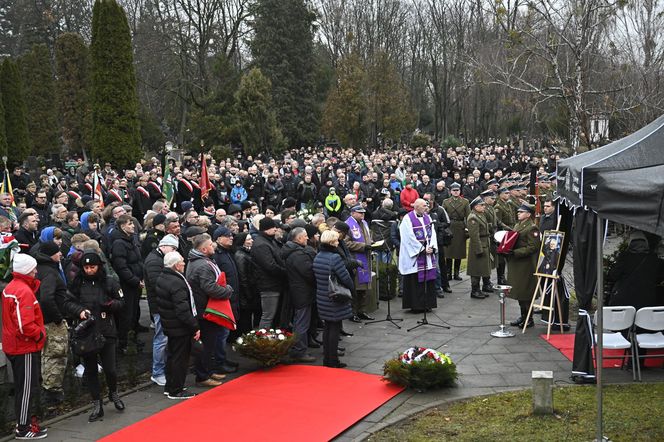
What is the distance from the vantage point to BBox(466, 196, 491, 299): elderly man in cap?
13.9 meters

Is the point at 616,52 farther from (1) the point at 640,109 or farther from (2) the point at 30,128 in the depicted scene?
(2) the point at 30,128

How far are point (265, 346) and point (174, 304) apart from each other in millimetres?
1859

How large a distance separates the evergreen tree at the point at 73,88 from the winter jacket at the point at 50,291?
1344 inches

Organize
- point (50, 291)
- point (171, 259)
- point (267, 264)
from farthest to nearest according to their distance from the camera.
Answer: point (267, 264) < point (171, 259) < point (50, 291)

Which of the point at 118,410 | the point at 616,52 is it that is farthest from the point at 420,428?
the point at 616,52

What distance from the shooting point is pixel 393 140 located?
165ft

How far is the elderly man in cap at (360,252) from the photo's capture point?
12.3 m

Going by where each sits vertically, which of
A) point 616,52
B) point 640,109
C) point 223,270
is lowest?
point 223,270

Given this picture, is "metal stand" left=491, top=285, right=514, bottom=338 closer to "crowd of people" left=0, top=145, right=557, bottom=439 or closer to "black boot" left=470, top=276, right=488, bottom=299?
"crowd of people" left=0, top=145, right=557, bottom=439

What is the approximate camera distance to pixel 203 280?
9.01 m

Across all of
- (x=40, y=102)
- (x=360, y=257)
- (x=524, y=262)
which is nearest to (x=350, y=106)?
(x=40, y=102)

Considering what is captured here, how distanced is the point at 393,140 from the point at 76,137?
21494 millimetres

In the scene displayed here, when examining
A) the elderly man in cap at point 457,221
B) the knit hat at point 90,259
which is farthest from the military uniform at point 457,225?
the knit hat at point 90,259

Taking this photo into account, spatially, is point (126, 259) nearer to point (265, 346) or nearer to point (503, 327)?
point (265, 346)
